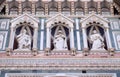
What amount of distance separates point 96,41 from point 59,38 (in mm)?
973

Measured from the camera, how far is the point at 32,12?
13.9 meters

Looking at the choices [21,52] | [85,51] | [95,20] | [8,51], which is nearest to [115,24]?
[95,20]

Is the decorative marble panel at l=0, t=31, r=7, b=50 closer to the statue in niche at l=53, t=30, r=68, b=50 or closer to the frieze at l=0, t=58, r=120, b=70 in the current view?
the frieze at l=0, t=58, r=120, b=70

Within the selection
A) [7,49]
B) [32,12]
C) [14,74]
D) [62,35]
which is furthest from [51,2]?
[14,74]

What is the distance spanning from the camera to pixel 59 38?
12.9 meters

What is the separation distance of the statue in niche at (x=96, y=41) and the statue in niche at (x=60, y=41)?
0.72m

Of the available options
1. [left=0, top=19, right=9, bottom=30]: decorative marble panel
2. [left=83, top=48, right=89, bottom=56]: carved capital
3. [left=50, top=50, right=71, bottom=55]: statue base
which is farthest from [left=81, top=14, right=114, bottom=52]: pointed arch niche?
[left=0, top=19, right=9, bottom=30]: decorative marble panel

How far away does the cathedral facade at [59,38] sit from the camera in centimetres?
1173

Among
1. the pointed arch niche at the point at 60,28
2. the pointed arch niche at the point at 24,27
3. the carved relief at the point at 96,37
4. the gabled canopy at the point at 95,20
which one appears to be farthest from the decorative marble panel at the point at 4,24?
the carved relief at the point at 96,37

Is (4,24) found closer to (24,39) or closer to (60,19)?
(24,39)

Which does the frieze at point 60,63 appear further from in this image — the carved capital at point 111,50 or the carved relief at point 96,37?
the carved relief at point 96,37

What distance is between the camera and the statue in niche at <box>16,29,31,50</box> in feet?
41.2

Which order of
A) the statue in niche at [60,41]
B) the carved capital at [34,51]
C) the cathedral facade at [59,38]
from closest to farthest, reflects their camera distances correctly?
1. the cathedral facade at [59,38]
2. the carved capital at [34,51]
3. the statue in niche at [60,41]

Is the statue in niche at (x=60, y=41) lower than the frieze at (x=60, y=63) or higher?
higher
